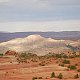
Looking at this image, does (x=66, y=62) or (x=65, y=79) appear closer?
(x=65, y=79)

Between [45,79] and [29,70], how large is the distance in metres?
13.8

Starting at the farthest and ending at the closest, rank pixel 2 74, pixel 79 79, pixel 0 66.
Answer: pixel 0 66, pixel 2 74, pixel 79 79

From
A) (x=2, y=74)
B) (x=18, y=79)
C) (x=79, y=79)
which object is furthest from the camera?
(x=2, y=74)

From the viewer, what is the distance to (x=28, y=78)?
46.0 meters

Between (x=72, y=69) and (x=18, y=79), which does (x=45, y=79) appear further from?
(x=72, y=69)

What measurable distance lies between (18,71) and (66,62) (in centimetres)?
1508

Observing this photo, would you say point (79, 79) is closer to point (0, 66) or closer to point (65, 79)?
point (65, 79)

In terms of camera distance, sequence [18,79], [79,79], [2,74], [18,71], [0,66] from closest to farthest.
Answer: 1. [79,79]
2. [18,79]
3. [2,74]
4. [18,71]
5. [0,66]

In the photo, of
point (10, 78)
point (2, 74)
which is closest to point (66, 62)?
point (2, 74)

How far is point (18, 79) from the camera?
45188mm

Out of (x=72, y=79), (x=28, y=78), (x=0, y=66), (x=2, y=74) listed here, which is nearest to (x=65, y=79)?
(x=72, y=79)

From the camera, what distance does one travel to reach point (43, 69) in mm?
57625

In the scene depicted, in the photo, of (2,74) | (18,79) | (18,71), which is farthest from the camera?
(18,71)

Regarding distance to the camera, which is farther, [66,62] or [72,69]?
[66,62]
